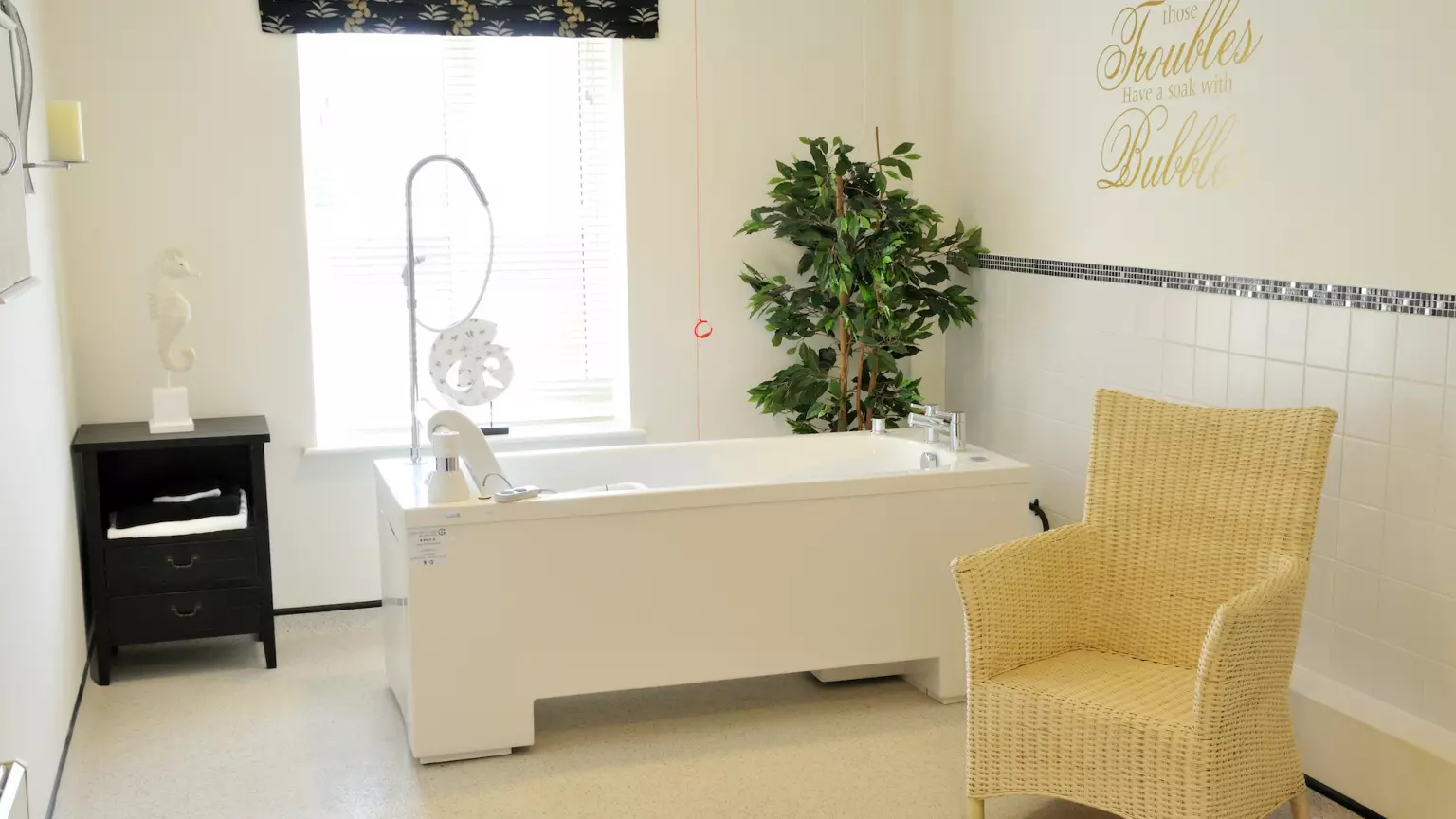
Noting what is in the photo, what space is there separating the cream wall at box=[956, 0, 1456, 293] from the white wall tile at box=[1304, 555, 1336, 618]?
2.22 ft

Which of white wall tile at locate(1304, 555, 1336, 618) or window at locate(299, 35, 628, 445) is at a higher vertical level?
window at locate(299, 35, 628, 445)

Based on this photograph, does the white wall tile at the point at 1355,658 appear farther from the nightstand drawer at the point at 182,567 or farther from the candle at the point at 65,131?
the candle at the point at 65,131

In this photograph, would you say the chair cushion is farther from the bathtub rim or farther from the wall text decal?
the wall text decal

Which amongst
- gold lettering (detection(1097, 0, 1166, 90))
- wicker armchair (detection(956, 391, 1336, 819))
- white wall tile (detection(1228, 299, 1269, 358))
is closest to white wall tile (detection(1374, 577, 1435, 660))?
wicker armchair (detection(956, 391, 1336, 819))

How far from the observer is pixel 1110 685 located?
2695mm

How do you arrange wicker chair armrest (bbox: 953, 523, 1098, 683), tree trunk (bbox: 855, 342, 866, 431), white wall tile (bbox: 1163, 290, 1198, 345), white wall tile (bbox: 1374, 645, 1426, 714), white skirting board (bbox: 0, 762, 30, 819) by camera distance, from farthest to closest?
1. tree trunk (bbox: 855, 342, 866, 431)
2. white wall tile (bbox: 1163, 290, 1198, 345)
3. white wall tile (bbox: 1374, 645, 1426, 714)
4. wicker chair armrest (bbox: 953, 523, 1098, 683)
5. white skirting board (bbox: 0, 762, 30, 819)

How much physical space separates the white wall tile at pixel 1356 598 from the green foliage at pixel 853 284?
1.61 metres

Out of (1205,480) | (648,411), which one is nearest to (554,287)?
(648,411)

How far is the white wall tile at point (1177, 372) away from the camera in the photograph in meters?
3.63

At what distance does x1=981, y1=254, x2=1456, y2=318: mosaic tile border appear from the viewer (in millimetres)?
2879

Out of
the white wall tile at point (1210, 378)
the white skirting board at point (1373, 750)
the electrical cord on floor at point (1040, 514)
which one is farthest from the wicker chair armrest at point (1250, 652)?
the electrical cord on floor at point (1040, 514)

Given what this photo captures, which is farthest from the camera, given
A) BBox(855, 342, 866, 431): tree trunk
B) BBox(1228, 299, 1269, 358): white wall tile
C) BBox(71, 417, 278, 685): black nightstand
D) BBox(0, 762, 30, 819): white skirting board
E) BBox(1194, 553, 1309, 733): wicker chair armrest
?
BBox(855, 342, 866, 431): tree trunk

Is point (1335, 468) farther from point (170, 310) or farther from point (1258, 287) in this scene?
point (170, 310)

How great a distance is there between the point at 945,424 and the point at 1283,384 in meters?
0.87
